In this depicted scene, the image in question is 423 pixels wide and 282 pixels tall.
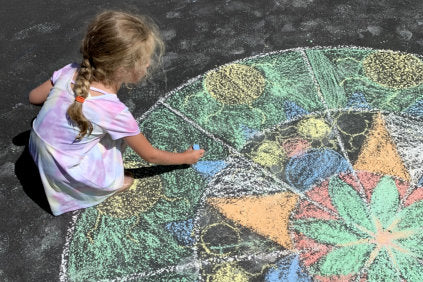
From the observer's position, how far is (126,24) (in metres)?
2.51

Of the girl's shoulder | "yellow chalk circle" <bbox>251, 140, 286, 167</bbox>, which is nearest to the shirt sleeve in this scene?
the girl's shoulder

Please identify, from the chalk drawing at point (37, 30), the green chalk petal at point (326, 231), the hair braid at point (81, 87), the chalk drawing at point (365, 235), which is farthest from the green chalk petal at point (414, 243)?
the chalk drawing at point (37, 30)

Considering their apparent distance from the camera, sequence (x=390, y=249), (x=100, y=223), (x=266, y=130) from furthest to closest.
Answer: (x=266, y=130) < (x=100, y=223) < (x=390, y=249)

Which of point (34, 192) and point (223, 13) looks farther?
point (223, 13)

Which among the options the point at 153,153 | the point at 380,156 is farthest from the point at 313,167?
the point at 153,153

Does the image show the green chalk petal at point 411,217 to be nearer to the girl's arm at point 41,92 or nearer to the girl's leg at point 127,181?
the girl's leg at point 127,181

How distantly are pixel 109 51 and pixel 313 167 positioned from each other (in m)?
1.78

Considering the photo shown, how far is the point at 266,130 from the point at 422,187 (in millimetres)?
1235

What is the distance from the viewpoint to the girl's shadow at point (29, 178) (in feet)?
11.1

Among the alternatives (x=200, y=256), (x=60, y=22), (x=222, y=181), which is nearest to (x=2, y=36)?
(x=60, y=22)

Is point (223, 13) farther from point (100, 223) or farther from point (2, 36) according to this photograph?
point (100, 223)

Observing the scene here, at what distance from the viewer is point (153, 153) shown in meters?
2.95

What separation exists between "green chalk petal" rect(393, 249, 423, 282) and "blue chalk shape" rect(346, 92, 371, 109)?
1356 millimetres

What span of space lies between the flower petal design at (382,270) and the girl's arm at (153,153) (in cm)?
134
